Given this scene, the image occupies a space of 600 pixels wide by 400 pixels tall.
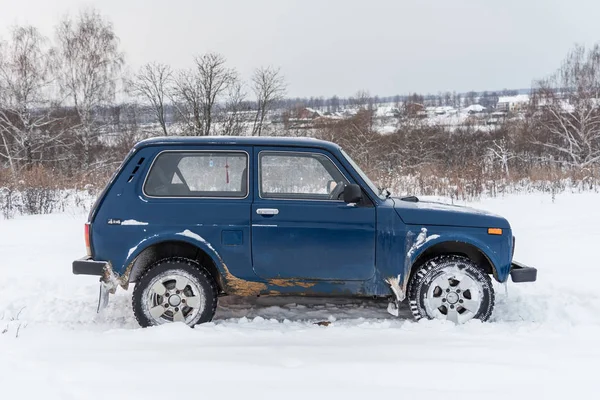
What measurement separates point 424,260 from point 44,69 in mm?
28700

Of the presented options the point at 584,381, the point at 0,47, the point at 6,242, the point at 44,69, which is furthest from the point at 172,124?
the point at 584,381

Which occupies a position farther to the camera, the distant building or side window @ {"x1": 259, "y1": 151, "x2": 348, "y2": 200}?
the distant building

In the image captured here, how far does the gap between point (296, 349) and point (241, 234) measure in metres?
1.18

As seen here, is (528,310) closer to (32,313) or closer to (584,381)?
(584,381)

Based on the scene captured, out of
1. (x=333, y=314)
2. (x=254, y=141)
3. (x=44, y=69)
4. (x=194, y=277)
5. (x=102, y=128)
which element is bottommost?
A: (x=333, y=314)

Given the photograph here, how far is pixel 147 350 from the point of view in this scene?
341cm

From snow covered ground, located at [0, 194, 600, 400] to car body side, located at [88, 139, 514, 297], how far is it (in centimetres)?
44

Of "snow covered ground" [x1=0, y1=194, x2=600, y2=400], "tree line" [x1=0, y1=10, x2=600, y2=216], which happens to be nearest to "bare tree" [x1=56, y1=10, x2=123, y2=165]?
"tree line" [x1=0, y1=10, x2=600, y2=216]

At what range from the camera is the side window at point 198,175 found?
4.17 meters

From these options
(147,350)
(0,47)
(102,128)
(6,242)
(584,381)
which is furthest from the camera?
(102,128)

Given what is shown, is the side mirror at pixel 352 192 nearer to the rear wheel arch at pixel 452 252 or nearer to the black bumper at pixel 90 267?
the rear wheel arch at pixel 452 252

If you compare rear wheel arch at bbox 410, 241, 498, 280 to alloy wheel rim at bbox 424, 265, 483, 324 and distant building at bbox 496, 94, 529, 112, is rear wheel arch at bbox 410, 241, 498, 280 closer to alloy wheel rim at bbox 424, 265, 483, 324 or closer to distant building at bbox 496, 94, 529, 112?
alloy wheel rim at bbox 424, 265, 483, 324

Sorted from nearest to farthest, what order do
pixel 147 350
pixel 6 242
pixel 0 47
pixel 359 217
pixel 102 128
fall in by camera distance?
pixel 147 350 < pixel 359 217 < pixel 6 242 < pixel 0 47 < pixel 102 128

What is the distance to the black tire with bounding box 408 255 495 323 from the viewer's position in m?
4.12
